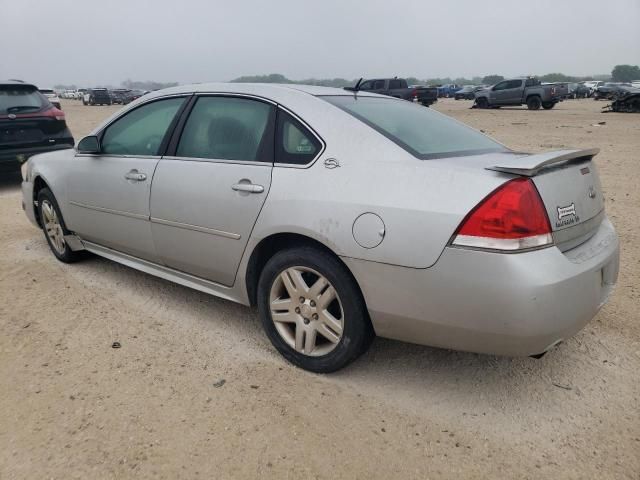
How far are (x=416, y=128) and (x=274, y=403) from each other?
1.69m

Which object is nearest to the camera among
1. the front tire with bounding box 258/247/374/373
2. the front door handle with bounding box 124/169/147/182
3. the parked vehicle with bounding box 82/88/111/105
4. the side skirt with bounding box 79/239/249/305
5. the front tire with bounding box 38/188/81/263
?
the front tire with bounding box 258/247/374/373

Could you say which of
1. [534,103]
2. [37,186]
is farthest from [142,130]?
[534,103]

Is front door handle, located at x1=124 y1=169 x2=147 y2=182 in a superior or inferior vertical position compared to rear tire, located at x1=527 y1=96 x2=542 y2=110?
superior

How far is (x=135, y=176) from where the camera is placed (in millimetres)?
3516

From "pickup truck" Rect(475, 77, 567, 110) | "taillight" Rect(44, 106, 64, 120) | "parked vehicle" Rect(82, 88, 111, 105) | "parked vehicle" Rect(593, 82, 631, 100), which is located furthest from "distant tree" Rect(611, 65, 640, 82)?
"taillight" Rect(44, 106, 64, 120)

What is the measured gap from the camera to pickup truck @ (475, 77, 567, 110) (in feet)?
86.0

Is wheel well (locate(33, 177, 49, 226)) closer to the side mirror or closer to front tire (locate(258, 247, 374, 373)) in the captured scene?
the side mirror

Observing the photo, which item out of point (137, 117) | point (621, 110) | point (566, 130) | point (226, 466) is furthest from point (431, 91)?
point (226, 466)

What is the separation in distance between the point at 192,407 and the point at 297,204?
1.13m

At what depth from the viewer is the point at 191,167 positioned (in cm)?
320

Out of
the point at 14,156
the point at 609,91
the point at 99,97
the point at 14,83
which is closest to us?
the point at 14,156

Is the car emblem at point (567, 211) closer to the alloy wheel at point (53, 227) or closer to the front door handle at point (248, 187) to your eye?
the front door handle at point (248, 187)

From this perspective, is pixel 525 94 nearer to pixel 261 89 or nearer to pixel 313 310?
pixel 261 89

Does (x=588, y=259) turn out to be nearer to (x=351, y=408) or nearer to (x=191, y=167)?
(x=351, y=408)
